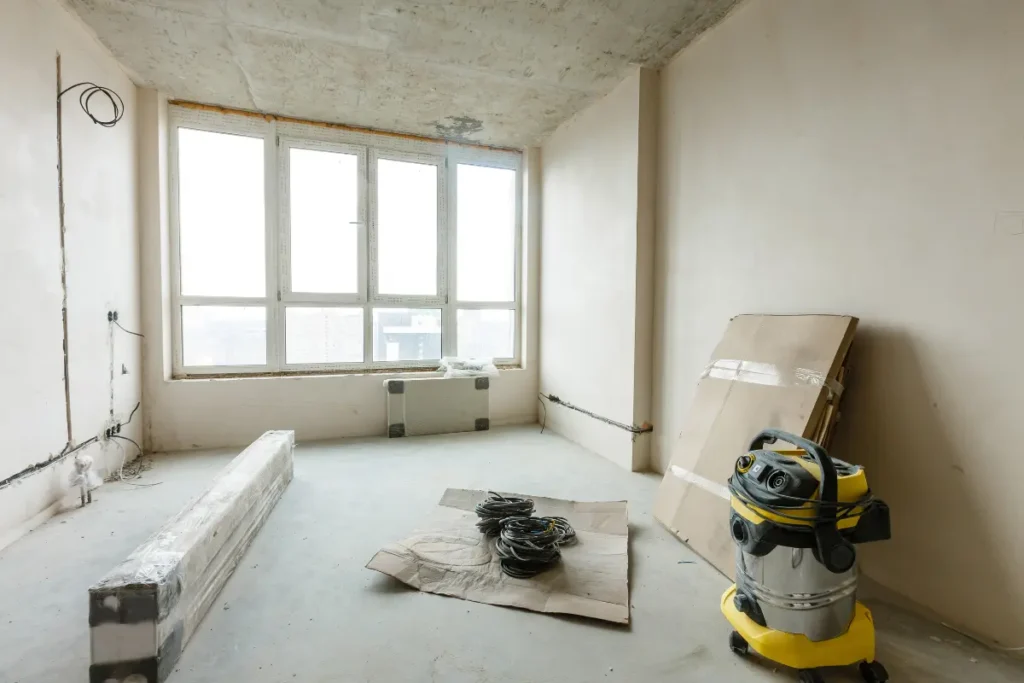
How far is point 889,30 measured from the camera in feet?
6.32

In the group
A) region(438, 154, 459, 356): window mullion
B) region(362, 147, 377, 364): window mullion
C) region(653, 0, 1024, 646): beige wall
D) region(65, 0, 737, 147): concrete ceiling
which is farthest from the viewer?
region(438, 154, 459, 356): window mullion

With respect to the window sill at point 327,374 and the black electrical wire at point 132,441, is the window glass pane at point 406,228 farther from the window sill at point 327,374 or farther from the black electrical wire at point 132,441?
the black electrical wire at point 132,441

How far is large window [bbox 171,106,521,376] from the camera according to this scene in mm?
4098

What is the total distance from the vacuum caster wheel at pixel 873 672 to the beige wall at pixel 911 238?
57cm

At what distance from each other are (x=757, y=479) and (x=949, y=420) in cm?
90

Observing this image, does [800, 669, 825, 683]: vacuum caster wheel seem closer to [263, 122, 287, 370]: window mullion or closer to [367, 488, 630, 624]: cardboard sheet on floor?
[367, 488, 630, 624]: cardboard sheet on floor

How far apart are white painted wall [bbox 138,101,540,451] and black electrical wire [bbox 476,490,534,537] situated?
2.23 m

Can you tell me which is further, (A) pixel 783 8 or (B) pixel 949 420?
(A) pixel 783 8

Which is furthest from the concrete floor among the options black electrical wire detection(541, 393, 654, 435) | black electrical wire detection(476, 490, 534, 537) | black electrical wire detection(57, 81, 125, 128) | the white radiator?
black electrical wire detection(57, 81, 125, 128)

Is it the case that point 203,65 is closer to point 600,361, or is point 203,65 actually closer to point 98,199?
point 98,199

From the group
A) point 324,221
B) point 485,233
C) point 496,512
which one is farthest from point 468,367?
point 496,512

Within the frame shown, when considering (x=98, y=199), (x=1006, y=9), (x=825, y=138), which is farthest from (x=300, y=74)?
(x=1006, y=9)

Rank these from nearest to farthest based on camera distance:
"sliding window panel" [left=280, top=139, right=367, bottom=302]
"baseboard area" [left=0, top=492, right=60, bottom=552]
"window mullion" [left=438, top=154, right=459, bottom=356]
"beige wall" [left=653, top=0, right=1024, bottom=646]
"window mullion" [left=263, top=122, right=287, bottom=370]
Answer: "beige wall" [left=653, top=0, right=1024, bottom=646] → "baseboard area" [left=0, top=492, right=60, bottom=552] → "window mullion" [left=263, top=122, right=287, bottom=370] → "sliding window panel" [left=280, top=139, right=367, bottom=302] → "window mullion" [left=438, top=154, right=459, bottom=356]

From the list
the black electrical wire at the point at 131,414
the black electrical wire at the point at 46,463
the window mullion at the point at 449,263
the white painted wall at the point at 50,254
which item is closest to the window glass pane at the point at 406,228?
the window mullion at the point at 449,263
